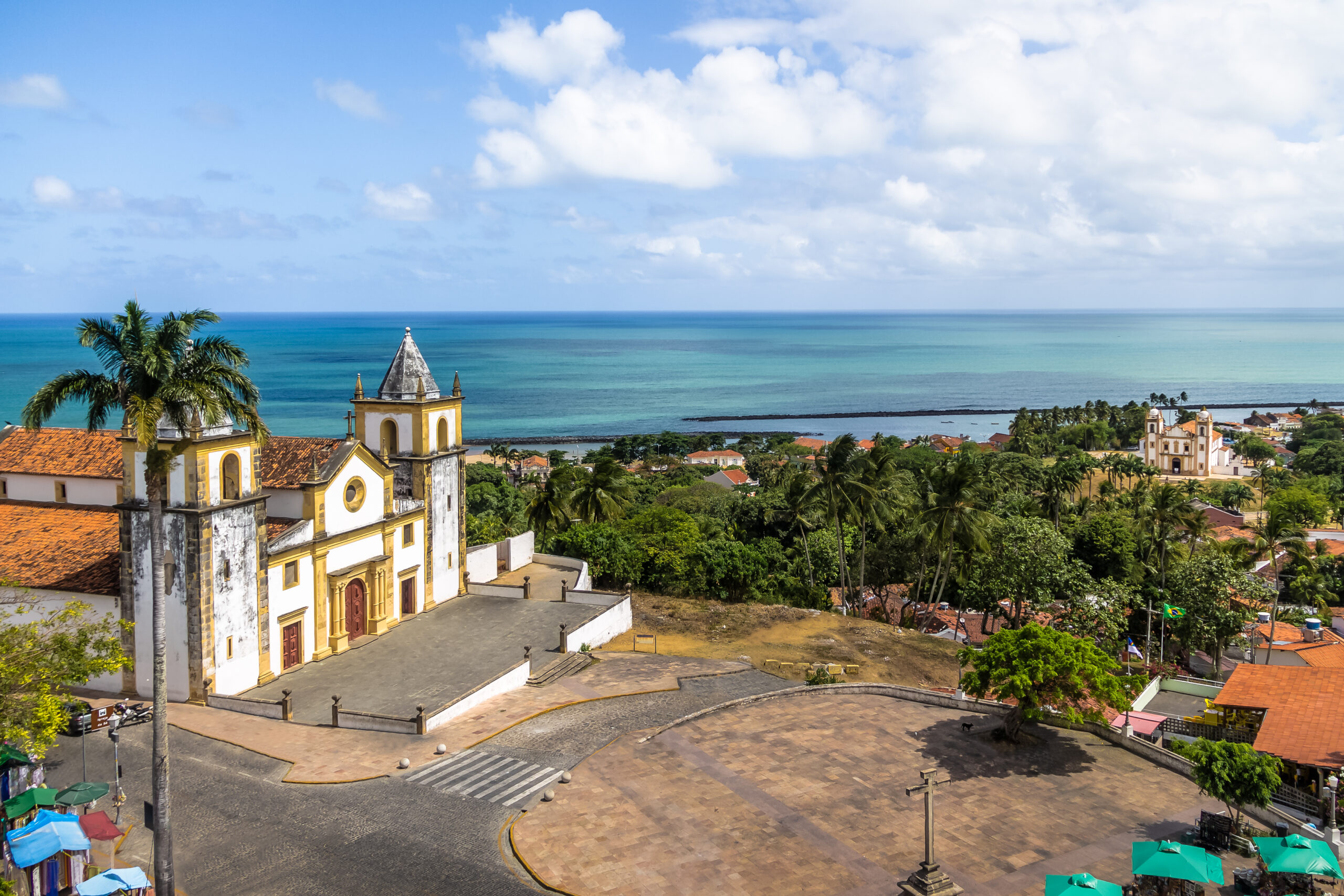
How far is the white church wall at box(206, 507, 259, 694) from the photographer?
27.8 meters

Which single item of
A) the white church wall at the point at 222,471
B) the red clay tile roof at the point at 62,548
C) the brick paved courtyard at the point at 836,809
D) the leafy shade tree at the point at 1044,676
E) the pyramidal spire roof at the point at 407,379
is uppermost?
the pyramidal spire roof at the point at 407,379

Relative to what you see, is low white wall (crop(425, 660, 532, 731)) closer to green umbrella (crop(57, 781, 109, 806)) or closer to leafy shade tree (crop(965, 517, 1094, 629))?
green umbrella (crop(57, 781, 109, 806))

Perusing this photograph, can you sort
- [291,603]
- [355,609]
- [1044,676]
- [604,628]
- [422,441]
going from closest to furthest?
[1044,676] → [291,603] → [355,609] → [604,628] → [422,441]

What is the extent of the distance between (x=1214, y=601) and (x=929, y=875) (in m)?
28.8

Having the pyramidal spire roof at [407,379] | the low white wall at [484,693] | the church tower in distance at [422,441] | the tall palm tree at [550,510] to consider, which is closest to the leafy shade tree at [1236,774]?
the low white wall at [484,693]

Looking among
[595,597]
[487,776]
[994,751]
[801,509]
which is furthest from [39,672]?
[801,509]

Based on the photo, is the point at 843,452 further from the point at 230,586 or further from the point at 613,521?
the point at 230,586

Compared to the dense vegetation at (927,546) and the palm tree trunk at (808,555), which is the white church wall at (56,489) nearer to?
the dense vegetation at (927,546)

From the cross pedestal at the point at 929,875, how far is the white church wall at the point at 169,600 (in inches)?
831

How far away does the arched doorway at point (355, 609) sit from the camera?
111 feet

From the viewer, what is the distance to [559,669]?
31969 mm

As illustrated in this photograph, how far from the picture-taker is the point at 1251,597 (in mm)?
40344

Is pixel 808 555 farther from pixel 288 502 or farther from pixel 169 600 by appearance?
pixel 169 600

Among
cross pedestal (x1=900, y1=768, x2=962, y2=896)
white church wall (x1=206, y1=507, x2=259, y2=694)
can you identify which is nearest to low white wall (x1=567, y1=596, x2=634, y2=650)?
white church wall (x1=206, y1=507, x2=259, y2=694)
